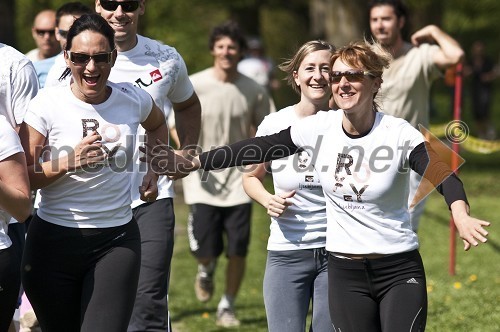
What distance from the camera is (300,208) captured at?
225 inches

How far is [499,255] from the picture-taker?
11.7 meters

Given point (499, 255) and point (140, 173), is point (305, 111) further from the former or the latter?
point (499, 255)

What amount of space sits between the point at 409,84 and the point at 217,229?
7.68 ft

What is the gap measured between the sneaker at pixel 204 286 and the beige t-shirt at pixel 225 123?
2.38 feet

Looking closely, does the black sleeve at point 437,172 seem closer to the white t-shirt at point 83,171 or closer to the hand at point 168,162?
the hand at point 168,162

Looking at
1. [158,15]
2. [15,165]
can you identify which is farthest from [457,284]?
[158,15]

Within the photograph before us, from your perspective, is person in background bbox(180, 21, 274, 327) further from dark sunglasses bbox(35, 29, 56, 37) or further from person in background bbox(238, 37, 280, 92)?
person in background bbox(238, 37, 280, 92)

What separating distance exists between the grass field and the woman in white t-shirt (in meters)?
4.00

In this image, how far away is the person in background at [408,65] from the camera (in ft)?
26.8

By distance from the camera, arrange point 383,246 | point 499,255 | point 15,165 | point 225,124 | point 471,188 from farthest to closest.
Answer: point 471,188, point 499,255, point 225,124, point 383,246, point 15,165

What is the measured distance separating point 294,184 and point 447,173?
1.27 m

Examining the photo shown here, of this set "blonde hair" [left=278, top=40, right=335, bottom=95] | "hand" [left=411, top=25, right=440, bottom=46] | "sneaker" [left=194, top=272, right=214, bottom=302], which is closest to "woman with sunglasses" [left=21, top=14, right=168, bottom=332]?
"blonde hair" [left=278, top=40, right=335, bottom=95]

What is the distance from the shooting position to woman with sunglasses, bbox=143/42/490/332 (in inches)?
192

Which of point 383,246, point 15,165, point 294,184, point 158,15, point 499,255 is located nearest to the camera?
point 15,165
